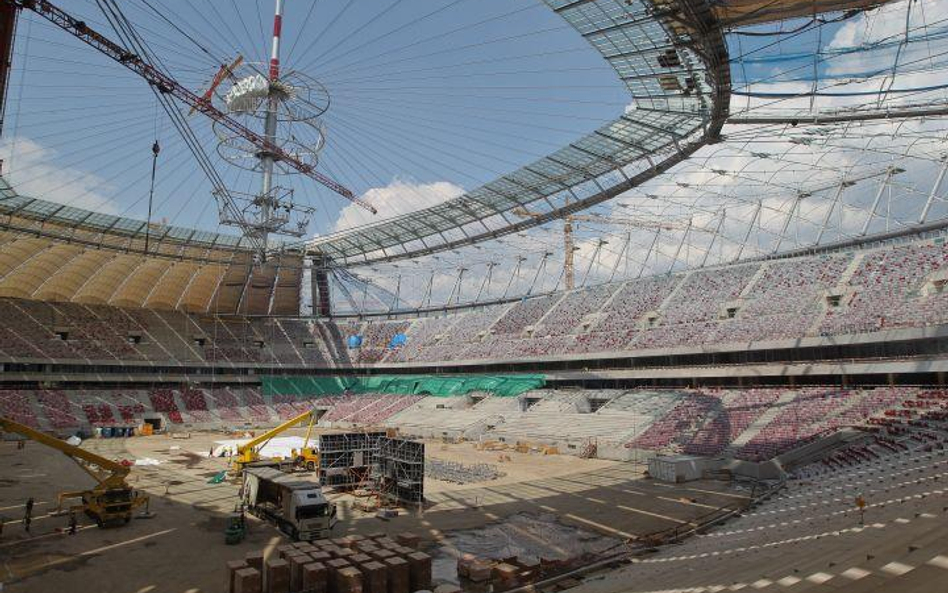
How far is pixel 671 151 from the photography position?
111ft

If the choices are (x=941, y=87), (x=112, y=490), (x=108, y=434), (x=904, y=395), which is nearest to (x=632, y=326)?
(x=904, y=395)

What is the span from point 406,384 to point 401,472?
44.9 metres

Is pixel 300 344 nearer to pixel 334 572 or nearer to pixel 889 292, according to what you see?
pixel 889 292

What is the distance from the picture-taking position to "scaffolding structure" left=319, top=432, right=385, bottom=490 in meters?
28.3

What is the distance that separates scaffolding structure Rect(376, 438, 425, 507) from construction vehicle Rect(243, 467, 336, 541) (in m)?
4.38

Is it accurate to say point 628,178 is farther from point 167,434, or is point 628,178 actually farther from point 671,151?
point 167,434

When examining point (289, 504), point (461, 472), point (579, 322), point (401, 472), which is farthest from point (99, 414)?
point (579, 322)

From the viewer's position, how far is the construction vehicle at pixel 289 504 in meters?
19.2

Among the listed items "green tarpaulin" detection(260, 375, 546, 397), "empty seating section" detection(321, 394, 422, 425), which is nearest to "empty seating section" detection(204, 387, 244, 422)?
"green tarpaulin" detection(260, 375, 546, 397)

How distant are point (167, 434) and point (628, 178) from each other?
47.5 meters

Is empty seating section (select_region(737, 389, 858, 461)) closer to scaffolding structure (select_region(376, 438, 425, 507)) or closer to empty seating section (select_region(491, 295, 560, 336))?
scaffolding structure (select_region(376, 438, 425, 507))

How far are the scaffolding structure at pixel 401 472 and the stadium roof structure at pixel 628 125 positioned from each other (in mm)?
18999

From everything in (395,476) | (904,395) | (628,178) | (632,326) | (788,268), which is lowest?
(395,476)

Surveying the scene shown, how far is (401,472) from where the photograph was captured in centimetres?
2653
